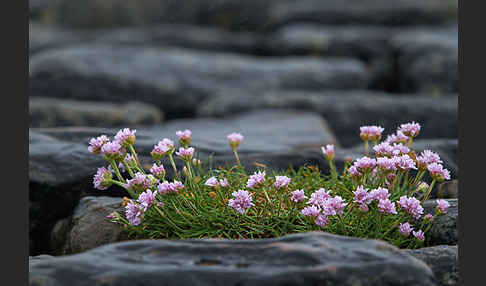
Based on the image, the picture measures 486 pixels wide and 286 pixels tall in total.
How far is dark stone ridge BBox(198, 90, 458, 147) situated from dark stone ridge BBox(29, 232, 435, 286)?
491 cm

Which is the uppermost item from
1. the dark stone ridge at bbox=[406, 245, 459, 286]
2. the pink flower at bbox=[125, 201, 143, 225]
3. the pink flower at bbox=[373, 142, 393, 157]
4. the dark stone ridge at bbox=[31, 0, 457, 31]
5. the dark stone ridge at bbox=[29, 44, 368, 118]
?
the dark stone ridge at bbox=[31, 0, 457, 31]

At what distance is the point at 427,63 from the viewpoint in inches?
366

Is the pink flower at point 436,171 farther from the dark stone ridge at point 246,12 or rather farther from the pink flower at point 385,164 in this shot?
the dark stone ridge at point 246,12

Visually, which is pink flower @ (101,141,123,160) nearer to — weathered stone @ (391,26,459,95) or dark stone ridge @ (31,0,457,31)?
weathered stone @ (391,26,459,95)

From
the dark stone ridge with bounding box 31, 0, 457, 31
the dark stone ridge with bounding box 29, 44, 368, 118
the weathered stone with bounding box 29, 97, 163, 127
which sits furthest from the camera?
the dark stone ridge with bounding box 31, 0, 457, 31

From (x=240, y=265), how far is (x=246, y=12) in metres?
13.5

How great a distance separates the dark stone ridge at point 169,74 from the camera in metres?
8.31

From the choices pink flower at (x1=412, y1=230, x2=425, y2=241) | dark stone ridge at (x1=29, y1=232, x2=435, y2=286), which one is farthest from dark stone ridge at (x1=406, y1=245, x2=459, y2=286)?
dark stone ridge at (x1=29, y1=232, x2=435, y2=286)

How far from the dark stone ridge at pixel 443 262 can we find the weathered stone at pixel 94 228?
2.06 metres

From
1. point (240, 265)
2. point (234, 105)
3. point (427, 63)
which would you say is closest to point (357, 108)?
point (234, 105)

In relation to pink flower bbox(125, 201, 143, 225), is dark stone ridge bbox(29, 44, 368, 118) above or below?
above

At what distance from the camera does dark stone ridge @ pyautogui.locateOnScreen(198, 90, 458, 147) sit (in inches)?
288

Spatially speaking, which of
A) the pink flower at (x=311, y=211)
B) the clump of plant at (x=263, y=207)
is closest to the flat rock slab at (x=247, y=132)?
the clump of plant at (x=263, y=207)

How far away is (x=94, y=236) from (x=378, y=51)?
8613 millimetres
